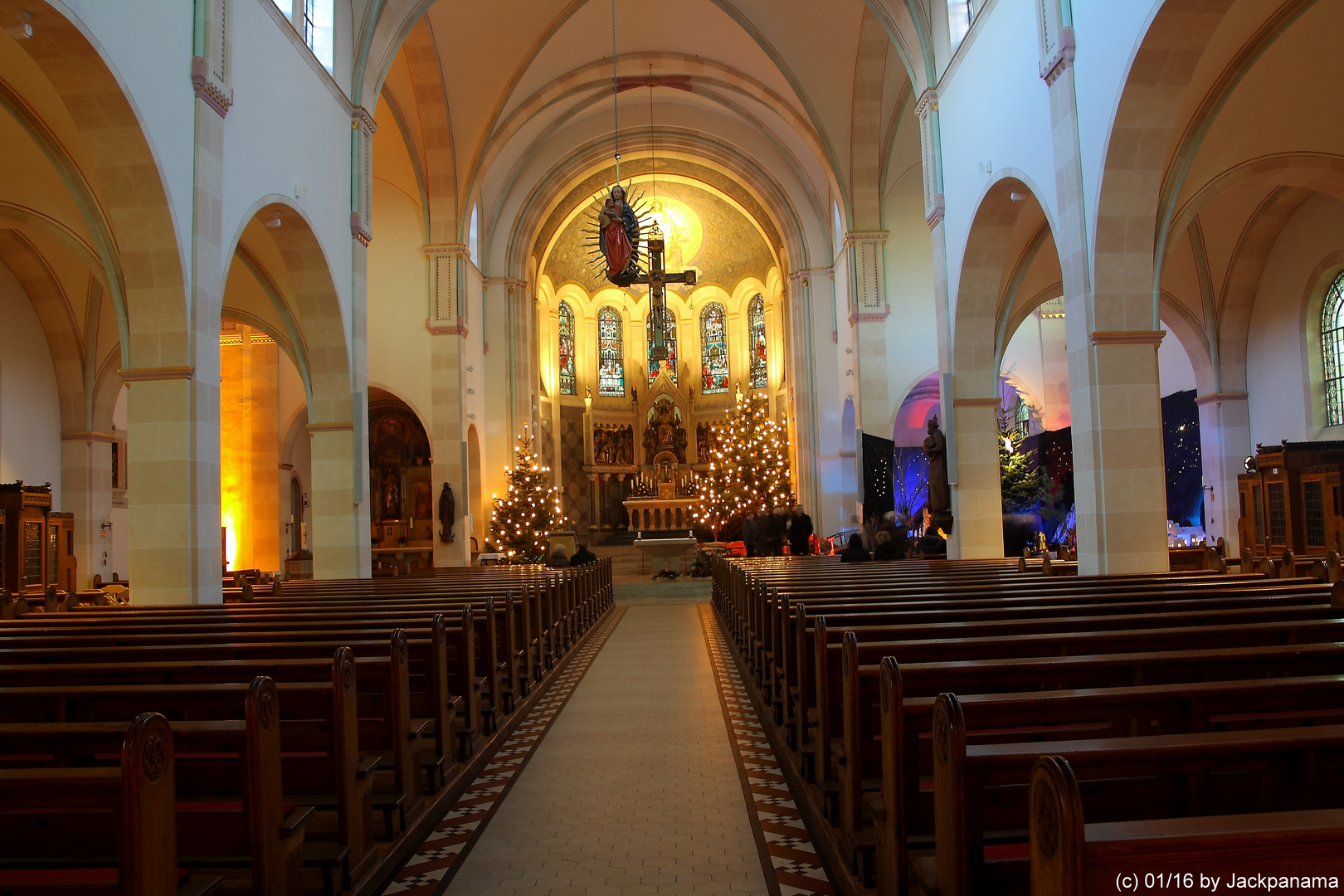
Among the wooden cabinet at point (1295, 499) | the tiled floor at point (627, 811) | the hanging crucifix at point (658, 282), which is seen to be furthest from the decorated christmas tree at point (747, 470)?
the tiled floor at point (627, 811)

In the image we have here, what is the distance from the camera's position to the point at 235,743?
2.56 m

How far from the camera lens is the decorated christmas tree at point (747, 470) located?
23.2m

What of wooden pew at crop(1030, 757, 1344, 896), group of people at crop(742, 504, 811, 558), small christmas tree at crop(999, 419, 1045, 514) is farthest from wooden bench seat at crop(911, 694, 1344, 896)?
small christmas tree at crop(999, 419, 1045, 514)

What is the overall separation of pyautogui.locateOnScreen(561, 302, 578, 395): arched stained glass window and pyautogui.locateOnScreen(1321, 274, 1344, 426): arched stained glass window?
2094 centimetres

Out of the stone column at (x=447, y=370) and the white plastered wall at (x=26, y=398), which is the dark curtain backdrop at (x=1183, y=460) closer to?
the stone column at (x=447, y=370)

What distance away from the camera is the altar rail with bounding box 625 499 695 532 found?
26.7 metres

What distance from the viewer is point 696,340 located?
31.2 metres

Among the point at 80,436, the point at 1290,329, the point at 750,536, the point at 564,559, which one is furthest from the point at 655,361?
the point at 1290,329

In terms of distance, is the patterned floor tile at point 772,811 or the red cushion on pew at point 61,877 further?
the patterned floor tile at point 772,811

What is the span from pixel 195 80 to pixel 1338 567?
9.29 meters

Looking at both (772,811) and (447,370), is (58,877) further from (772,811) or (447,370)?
(447,370)

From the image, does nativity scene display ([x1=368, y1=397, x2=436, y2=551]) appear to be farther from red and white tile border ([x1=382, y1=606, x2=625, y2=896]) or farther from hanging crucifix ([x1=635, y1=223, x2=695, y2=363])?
red and white tile border ([x1=382, y1=606, x2=625, y2=896])

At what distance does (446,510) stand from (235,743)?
15254mm

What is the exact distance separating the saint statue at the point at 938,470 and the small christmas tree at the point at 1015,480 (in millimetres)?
3191
